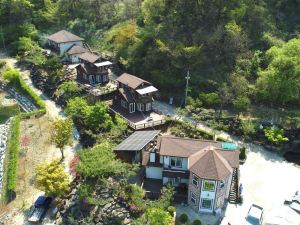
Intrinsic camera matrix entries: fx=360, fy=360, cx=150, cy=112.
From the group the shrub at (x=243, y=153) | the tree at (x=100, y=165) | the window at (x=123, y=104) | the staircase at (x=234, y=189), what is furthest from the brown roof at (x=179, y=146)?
the window at (x=123, y=104)

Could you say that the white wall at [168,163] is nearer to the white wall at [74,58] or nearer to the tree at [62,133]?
the tree at [62,133]

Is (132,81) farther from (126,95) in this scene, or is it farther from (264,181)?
(264,181)

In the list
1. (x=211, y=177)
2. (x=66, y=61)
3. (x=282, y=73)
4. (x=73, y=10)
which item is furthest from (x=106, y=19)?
(x=211, y=177)

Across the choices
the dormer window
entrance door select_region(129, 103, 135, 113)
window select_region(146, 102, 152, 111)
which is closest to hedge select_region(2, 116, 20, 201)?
entrance door select_region(129, 103, 135, 113)

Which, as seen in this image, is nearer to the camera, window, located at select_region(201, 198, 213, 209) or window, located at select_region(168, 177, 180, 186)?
window, located at select_region(201, 198, 213, 209)

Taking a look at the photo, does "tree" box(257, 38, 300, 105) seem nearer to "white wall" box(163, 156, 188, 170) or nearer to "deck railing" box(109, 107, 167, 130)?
"deck railing" box(109, 107, 167, 130)

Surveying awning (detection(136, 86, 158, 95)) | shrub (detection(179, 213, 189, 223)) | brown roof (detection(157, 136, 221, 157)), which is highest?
awning (detection(136, 86, 158, 95))
